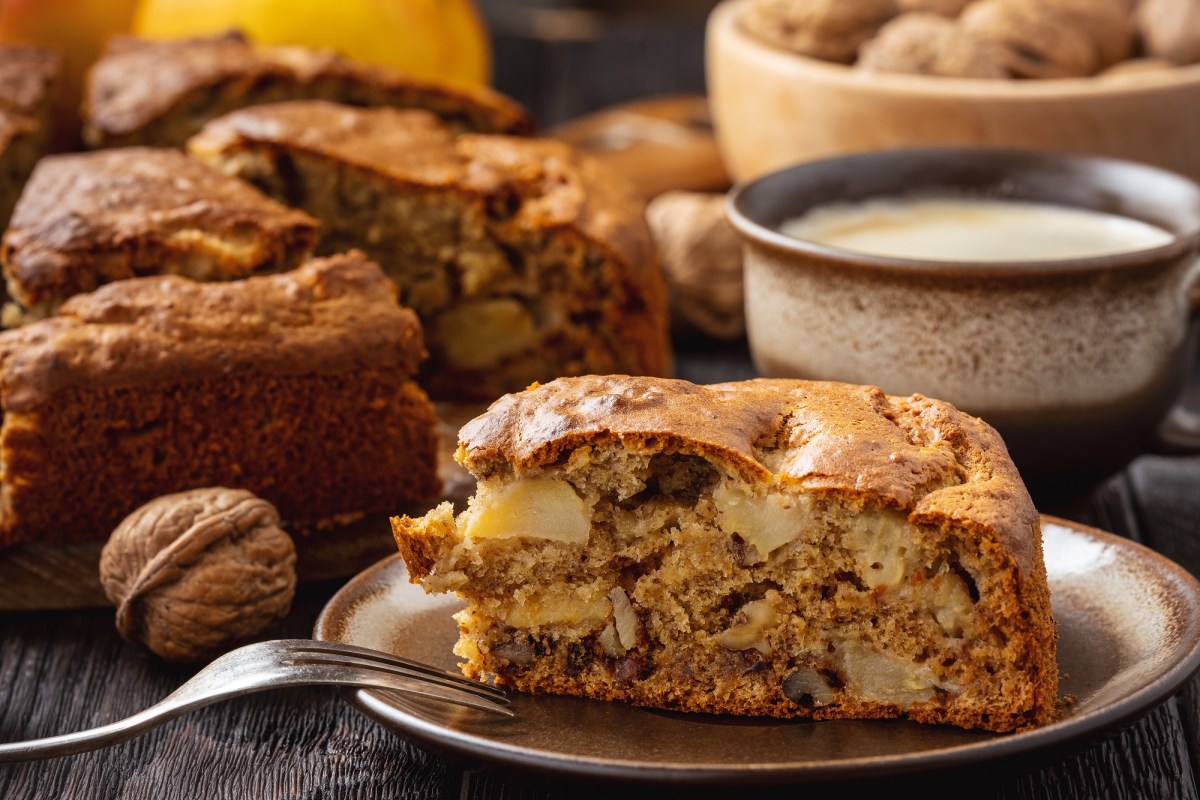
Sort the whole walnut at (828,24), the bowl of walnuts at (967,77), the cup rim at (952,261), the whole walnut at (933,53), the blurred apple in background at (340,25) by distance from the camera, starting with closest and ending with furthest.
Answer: the cup rim at (952,261)
the bowl of walnuts at (967,77)
the whole walnut at (933,53)
the whole walnut at (828,24)
the blurred apple in background at (340,25)

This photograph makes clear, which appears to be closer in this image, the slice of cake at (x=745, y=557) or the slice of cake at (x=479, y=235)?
the slice of cake at (x=745, y=557)

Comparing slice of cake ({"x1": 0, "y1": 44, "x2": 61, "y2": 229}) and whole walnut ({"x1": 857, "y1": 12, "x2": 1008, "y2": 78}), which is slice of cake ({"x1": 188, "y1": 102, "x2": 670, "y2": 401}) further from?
whole walnut ({"x1": 857, "y1": 12, "x2": 1008, "y2": 78})

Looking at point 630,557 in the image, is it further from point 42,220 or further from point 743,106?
point 743,106

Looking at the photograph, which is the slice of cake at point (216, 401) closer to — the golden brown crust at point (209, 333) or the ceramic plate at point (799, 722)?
the golden brown crust at point (209, 333)

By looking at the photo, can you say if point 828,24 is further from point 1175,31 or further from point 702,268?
point 1175,31

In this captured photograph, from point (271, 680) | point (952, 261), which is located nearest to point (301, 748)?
point (271, 680)

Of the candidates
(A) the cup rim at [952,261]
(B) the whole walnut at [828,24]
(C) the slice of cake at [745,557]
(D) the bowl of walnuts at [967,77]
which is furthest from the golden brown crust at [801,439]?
(B) the whole walnut at [828,24]
